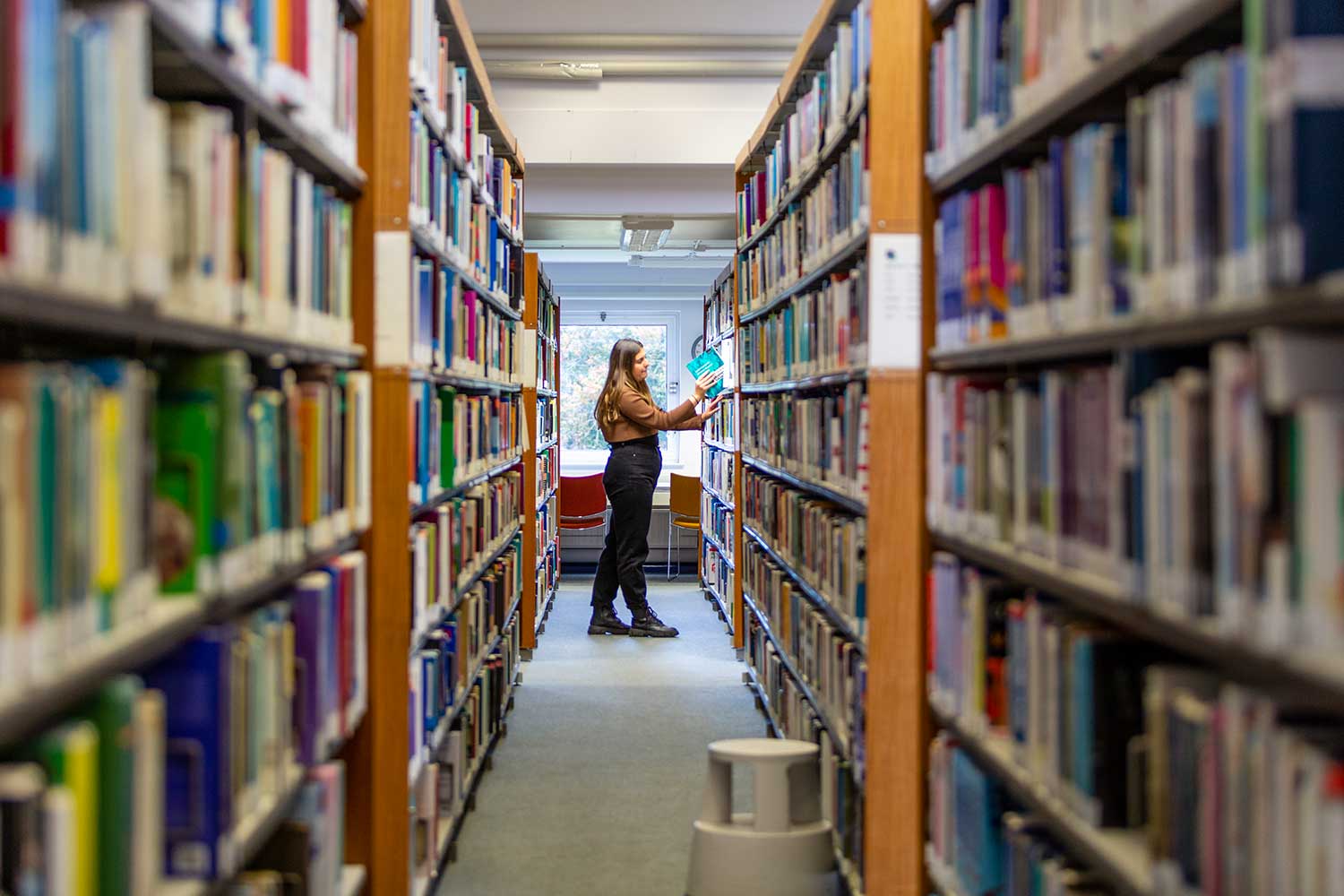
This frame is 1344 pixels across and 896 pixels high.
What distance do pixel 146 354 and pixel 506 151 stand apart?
144 inches

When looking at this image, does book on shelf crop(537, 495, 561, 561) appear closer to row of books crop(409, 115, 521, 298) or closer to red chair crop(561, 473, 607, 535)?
red chair crop(561, 473, 607, 535)

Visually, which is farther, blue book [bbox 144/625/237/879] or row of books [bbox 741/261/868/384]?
row of books [bbox 741/261/868/384]

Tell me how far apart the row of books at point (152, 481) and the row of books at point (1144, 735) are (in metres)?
1.21

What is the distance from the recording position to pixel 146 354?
1647 mm

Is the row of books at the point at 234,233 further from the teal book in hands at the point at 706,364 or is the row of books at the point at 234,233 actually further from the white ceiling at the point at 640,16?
the teal book in hands at the point at 706,364

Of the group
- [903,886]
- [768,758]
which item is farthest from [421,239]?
[903,886]

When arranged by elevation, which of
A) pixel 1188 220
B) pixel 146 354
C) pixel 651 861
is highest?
pixel 1188 220

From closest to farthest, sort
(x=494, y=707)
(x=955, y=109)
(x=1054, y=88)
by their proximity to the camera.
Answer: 1. (x=1054, y=88)
2. (x=955, y=109)
3. (x=494, y=707)

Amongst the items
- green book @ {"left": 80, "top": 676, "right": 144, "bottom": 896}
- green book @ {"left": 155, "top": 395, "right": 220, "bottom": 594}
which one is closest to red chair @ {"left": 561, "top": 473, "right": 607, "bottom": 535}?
green book @ {"left": 155, "top": 395, "right": 220, "bottom": 594}

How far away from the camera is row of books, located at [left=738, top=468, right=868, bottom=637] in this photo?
285 centimetres

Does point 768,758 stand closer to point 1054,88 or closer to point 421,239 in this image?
point 421,239

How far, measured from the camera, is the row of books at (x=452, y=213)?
2744 millimetres

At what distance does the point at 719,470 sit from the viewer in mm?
7352

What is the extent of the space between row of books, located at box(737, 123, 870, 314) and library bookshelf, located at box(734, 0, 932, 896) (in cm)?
1
